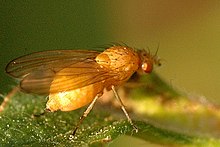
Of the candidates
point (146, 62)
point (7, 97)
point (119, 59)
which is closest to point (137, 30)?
point (146, 62)

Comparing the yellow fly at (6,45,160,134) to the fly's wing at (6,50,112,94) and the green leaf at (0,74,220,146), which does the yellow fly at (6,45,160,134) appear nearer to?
the fly's wing at (6,50,112,94)

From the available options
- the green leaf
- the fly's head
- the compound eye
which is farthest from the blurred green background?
the green leaf

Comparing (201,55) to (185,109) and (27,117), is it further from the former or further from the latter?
(27,117)

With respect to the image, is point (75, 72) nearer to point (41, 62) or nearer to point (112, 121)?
point (41, 62)

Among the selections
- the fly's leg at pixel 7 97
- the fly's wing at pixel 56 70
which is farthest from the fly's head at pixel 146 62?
the fly's leg at pixel 7 97

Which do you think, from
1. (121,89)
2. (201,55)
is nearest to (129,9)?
(201,55)
